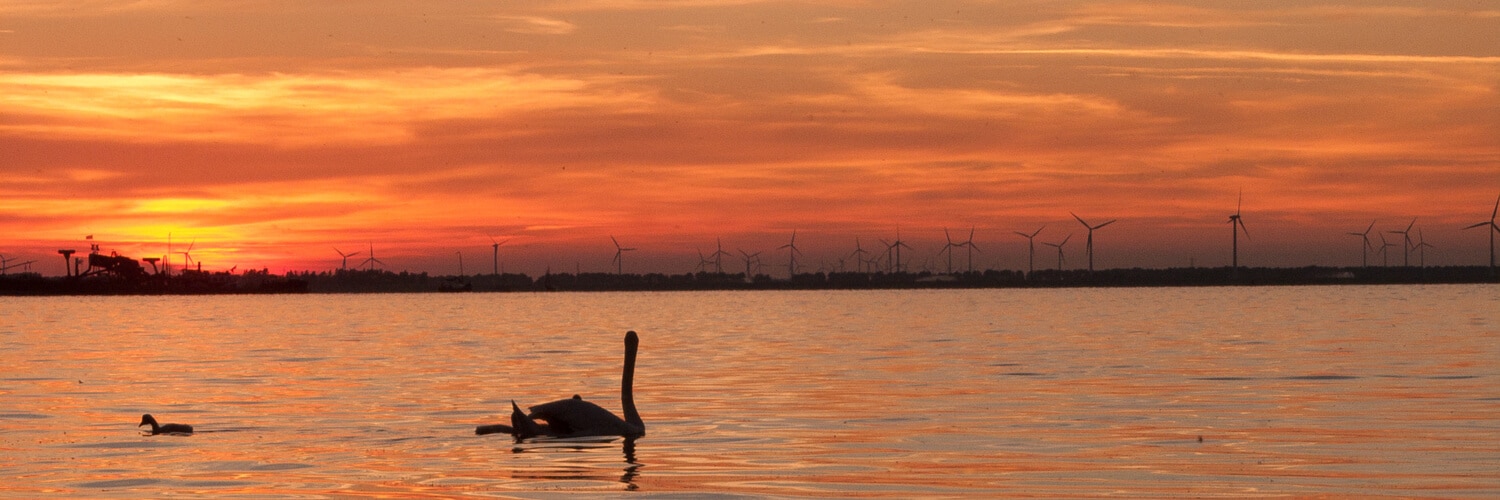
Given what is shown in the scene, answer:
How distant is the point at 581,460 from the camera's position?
845 inches

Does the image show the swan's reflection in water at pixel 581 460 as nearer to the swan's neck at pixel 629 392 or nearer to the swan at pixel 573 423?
the swan at pixel 573 423

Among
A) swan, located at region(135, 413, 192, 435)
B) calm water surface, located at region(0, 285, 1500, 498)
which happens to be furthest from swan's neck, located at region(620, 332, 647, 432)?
swan, located at region(135, 413, 192, 435)

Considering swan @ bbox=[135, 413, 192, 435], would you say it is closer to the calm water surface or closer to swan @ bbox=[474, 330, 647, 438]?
the calm water surface

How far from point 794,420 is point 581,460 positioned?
246 inches

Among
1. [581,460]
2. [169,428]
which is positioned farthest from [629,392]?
[169,428]

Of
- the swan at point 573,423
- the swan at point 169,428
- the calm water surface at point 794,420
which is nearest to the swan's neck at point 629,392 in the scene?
the swan at point 573,423

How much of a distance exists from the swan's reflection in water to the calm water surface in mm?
85

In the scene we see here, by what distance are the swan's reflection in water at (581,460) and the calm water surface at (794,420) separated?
85mm

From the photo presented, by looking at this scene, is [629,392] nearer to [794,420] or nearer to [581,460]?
[794,420]

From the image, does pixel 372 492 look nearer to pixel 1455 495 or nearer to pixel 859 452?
pixel 859 452

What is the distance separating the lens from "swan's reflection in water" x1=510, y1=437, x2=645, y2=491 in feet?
64.9

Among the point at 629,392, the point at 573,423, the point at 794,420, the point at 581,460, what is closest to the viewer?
the point at 581,460

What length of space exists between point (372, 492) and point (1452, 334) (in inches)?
2005

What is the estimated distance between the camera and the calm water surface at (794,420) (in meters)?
19.1
